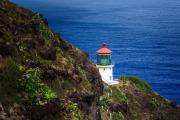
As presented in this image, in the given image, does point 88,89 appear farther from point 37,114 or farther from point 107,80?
point 107,80

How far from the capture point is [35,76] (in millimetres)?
28250

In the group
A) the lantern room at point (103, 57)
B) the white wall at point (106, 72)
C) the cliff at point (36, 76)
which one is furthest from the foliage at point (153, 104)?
the cliff at point (36, 76)

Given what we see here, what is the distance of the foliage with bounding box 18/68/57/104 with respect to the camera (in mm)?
26781

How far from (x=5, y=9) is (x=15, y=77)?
703 cm

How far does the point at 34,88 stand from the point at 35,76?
1154mm

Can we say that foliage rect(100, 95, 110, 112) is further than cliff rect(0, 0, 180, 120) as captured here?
Yes

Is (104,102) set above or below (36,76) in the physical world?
below

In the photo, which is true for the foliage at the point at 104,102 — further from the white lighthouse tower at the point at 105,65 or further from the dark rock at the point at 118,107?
the white lighthouse tower at the point at 105,65

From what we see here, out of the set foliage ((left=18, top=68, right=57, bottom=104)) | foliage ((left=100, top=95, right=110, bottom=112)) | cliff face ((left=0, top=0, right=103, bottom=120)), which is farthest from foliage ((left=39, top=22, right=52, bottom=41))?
foliage ((left=100, top=95, right=110, bottom=112))

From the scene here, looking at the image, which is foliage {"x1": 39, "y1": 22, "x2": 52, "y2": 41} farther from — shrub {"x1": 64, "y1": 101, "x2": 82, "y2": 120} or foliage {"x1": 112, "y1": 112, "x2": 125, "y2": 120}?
foliage {"x1": 112, "y1": 112, "x2": 125, "y2": 120}

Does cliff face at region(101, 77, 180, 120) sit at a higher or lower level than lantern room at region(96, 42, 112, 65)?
lower

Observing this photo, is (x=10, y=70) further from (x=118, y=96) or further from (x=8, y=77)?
(x=118, y=96)

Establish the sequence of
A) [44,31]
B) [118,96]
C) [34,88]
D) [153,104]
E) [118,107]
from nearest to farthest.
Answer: [34,88] < [44,31] < [118,107] < [118,96] < [153,104]

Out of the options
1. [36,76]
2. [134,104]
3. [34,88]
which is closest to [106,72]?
[134,104]
